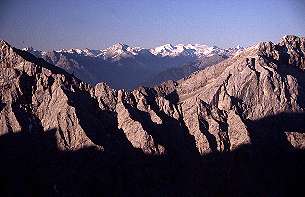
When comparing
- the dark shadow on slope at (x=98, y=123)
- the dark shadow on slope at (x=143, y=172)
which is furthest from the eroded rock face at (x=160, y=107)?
the dark shadow on slope at (x=143, y=172)

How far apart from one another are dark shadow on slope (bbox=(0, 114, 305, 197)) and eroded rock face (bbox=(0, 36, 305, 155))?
2.71m

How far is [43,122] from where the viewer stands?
119 m

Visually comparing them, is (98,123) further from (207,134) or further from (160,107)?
(207,134)

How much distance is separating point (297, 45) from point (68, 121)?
92228mm

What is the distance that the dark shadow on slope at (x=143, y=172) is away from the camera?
10769 cm

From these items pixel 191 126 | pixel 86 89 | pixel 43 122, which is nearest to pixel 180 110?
pixel 191 126

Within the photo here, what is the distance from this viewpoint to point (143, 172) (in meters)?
116

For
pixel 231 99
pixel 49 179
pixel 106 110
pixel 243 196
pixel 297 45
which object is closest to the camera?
pixel 49 179

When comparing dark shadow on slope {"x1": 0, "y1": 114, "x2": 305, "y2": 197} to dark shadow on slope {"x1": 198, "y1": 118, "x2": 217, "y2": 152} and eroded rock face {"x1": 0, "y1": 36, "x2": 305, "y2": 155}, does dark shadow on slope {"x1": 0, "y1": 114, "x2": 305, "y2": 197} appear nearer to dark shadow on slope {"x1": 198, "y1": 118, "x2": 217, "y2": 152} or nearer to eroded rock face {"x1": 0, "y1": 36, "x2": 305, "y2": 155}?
dark shadow on slope {"x1": 198, "y1": 118, "x2": 217, "y2": 152}

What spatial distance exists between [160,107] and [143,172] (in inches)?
905

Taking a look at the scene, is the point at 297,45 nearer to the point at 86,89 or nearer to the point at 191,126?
the point at 191,126

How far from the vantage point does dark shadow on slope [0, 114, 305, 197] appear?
353ft

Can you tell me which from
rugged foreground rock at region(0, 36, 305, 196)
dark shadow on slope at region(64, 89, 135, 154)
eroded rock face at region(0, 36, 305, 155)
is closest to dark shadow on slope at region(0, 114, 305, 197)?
rugged foreground rock at region(0, 36, 305, 196)

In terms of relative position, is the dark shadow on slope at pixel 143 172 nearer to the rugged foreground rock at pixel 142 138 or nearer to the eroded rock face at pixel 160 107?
the rugged foreground rock at pixel 142 138
